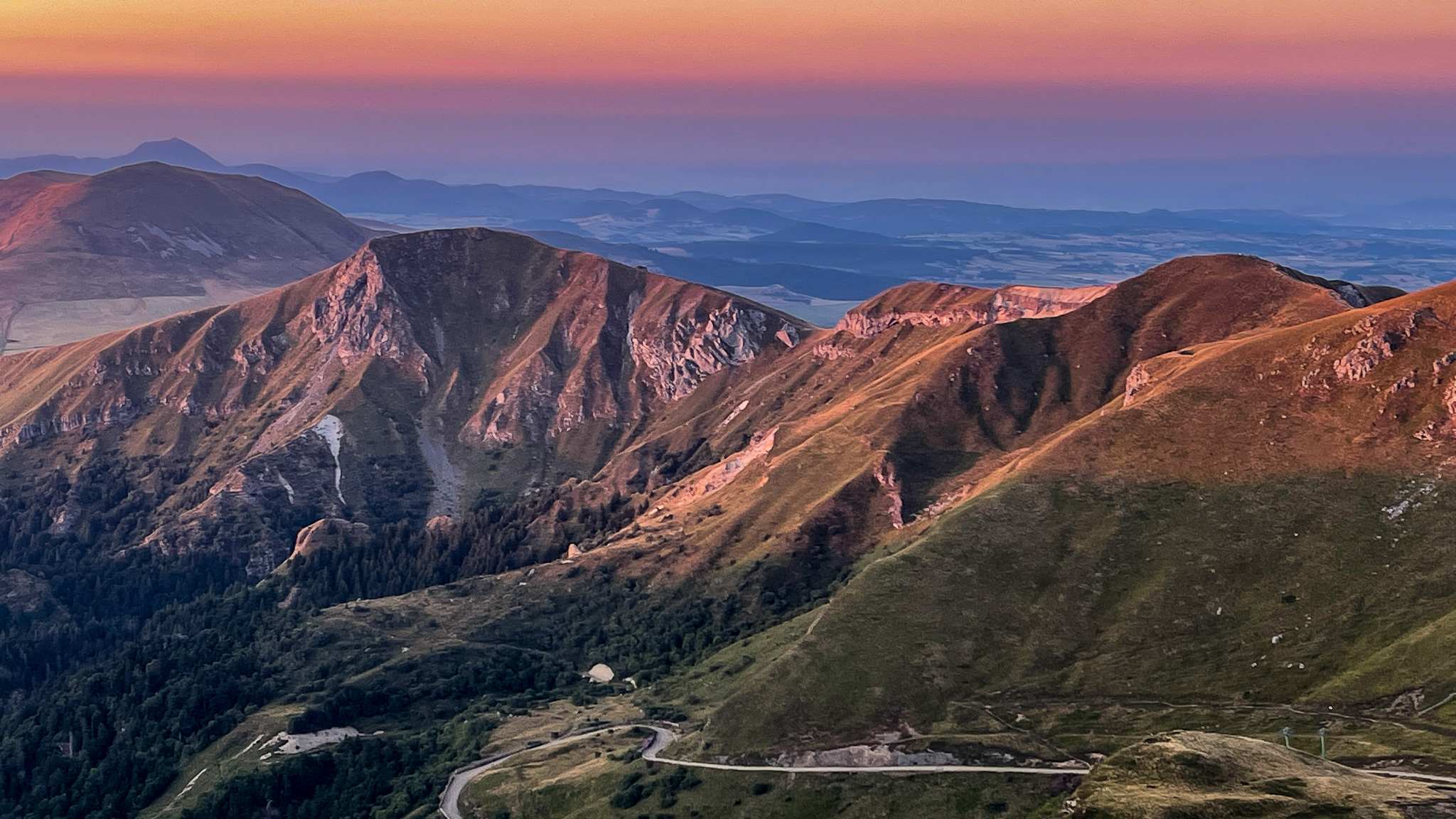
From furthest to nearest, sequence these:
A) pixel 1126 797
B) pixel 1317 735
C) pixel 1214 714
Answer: pixel 1214 714 < pixel 1317 735 < pixel 1126 797

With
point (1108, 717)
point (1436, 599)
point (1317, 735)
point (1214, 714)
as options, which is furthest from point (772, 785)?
point (1436, 599)

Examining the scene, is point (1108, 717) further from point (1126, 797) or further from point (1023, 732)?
point (1126, 797)

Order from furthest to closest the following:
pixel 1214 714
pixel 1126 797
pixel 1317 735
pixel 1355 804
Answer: pixel 1214 714 < pixel 1317 735 < pixel 1126 797 < pixel 1355 804

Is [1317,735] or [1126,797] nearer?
A: [1126,797]

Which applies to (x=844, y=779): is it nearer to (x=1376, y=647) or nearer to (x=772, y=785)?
(x=772, y=785)

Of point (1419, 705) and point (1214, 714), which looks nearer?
point (1419, 705)

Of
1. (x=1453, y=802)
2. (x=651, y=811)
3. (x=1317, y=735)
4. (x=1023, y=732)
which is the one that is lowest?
(x=651, y=811)

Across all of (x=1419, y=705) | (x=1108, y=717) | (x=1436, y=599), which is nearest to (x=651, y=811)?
(x=1108, y=717)

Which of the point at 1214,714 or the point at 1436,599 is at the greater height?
the point at 1436,599

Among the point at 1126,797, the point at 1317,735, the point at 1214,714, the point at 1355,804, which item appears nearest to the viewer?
the point at 1355,804
